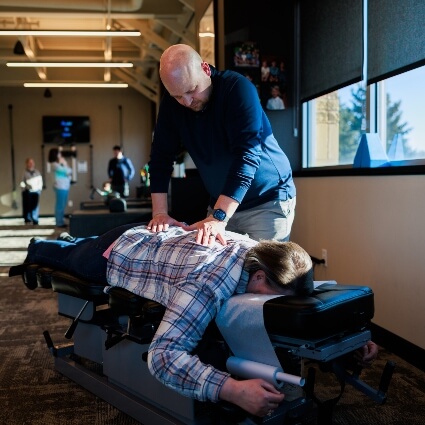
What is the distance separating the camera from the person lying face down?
48.1 inches

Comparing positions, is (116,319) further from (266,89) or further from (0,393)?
(266,89)

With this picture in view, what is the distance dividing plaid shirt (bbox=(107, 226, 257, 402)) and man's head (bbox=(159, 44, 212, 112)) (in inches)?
17.6

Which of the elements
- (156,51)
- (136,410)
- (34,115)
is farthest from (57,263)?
(34,115)

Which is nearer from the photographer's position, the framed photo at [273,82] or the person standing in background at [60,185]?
the framed photo at [273,82]

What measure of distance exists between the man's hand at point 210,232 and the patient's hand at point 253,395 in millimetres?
466

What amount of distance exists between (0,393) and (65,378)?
0.82ft

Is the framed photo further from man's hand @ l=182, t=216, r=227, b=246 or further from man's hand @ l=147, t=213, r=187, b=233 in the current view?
man's hand @ l=182, t=216, r=227, b=246

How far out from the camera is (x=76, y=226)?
423cm

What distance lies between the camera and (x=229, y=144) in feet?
6.30

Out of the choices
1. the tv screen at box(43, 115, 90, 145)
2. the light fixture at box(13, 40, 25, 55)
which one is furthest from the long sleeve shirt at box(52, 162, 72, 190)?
the tv screen at box(43, 115, 90, 145)

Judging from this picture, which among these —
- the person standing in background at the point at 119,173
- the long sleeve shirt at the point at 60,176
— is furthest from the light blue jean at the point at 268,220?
the long sleeve shirt at the point at 60,176

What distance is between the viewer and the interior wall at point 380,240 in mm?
2275

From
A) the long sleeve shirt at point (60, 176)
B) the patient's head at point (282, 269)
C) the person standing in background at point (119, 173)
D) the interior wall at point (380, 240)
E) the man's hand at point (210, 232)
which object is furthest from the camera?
the long sleeve shirt at point (60, 176)

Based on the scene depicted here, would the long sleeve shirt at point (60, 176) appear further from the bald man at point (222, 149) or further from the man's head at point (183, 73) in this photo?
the man's head at point (183, 73)
